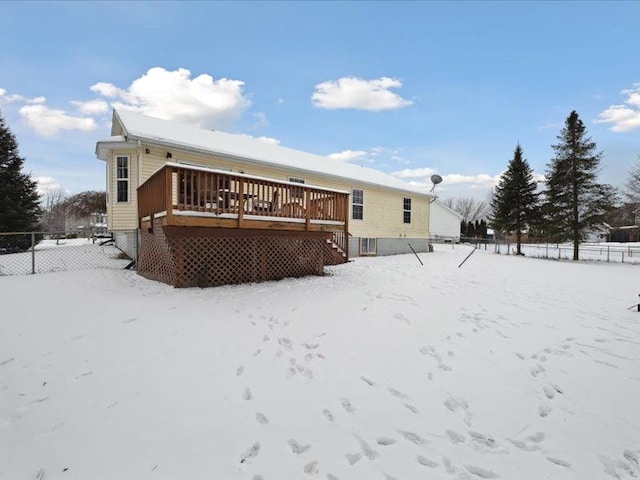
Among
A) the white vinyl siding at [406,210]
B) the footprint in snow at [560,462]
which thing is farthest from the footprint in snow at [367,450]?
the white vinyl siding at [406,210]

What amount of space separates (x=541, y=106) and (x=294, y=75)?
12.0 metres

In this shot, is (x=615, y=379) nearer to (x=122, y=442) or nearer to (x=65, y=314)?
(x=122, y=442)

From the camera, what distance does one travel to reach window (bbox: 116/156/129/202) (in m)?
10.4

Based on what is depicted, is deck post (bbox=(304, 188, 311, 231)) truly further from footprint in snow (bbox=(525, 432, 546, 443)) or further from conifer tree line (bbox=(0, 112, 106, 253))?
conifer tree line (bbox=(0, 112, 106, 253))

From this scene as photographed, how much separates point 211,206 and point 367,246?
11450 mm

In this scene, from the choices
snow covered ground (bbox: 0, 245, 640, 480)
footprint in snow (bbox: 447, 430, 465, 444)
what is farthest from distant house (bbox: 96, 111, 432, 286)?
footprint in snow (bbox: 447, 430, 465, 444)

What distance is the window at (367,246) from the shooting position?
16.6 metres

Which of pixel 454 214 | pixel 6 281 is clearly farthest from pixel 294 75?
pixel 454 214

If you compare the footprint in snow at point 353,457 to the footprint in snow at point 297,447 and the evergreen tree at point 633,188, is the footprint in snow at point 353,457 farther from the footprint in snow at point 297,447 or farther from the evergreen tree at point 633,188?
the evergreen tree at point 633,188

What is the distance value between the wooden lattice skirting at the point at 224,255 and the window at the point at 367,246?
7.37 m

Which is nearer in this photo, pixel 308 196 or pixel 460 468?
pixel 460 468

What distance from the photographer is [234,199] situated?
7047 mm

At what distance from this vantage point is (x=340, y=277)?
345 inches

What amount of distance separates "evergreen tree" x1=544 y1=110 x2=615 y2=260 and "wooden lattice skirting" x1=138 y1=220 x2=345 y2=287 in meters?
20.2
